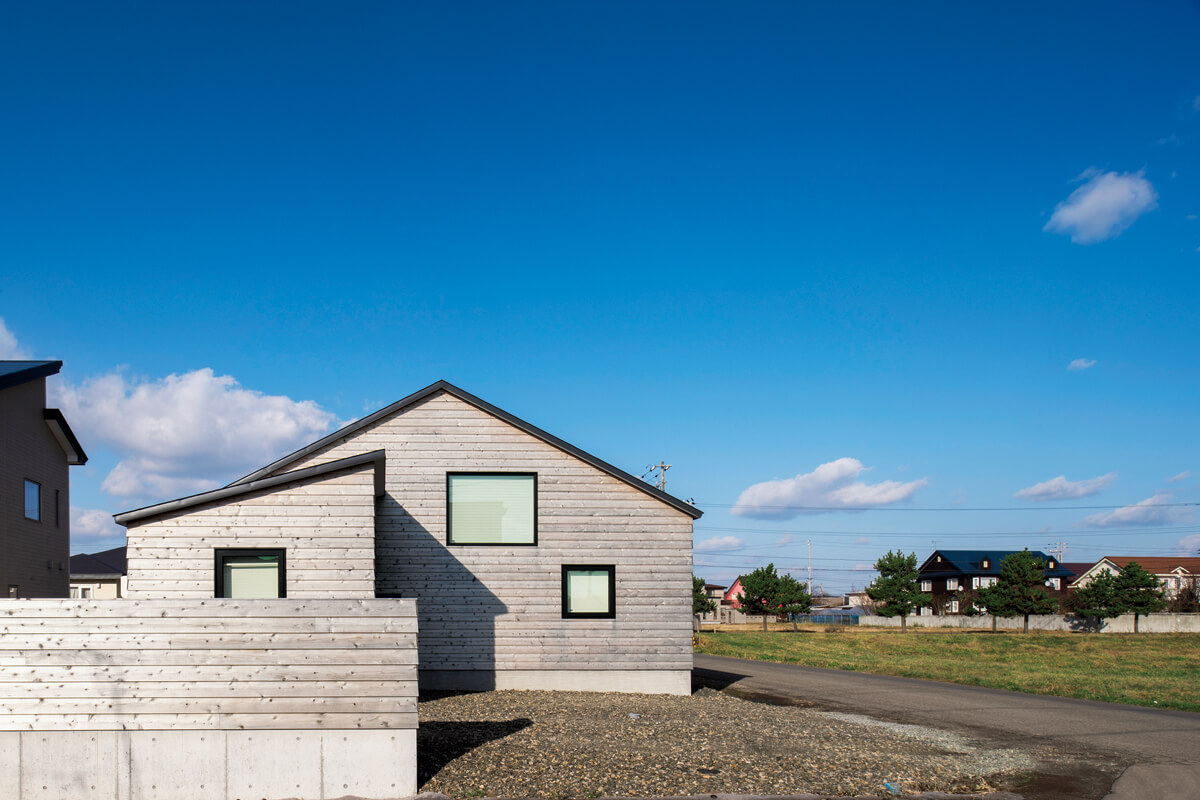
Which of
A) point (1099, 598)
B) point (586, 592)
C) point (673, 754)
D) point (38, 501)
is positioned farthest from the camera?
point (1099, 598)

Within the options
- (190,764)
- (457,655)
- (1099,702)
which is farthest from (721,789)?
(1099,702)

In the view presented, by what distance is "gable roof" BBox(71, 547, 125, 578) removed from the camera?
124ft

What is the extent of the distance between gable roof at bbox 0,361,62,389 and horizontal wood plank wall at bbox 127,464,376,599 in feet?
35.9

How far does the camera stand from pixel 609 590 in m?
18.9

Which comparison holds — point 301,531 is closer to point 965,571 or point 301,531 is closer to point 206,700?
point 206,700

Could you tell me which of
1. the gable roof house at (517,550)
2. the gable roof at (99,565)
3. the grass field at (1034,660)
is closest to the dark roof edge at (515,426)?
the gable roof house at (517,550)

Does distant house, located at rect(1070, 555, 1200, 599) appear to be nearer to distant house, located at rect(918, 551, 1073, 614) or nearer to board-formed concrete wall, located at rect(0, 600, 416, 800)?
distant house, located at rect(918, 551, 1073, 614)

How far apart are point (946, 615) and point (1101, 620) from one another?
1532 centimetres

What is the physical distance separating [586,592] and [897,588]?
56.7m

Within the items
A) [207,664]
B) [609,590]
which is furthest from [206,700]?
[609,590]

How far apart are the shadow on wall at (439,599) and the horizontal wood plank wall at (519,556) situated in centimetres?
2

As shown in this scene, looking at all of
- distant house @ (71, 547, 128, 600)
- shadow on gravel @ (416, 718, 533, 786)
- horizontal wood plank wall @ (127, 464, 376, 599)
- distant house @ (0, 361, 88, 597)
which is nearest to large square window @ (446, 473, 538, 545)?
horizontal wood plank wall @ (127, 464, 376, 599)

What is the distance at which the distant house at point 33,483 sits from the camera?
22781mm

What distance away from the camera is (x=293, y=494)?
14.6 metres
